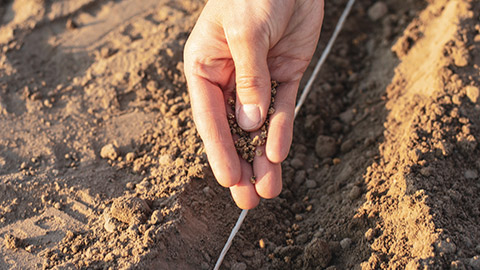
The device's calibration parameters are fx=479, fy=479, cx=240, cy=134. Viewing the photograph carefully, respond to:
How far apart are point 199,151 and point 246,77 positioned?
53cm

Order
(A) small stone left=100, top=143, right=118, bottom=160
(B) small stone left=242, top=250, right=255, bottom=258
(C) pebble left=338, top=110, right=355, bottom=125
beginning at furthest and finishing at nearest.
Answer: (C) pebble left=338, top=110, right=355, bottom=125 → (A) small stone left=100, top=143, right=118, bottom=160 → (B) small stone left=242, top=250, right=255, bottom=258

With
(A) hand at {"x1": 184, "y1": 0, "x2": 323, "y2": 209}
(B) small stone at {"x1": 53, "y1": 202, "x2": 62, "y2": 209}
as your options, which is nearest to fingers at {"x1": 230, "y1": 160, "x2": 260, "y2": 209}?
(A) hand at {"x1": 184, "y1": 0, "x2": 323, "y2": 209}

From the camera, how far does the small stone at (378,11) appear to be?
3.73 m

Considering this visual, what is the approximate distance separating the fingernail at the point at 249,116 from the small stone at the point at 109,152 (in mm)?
785

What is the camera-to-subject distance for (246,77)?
228 centimetres

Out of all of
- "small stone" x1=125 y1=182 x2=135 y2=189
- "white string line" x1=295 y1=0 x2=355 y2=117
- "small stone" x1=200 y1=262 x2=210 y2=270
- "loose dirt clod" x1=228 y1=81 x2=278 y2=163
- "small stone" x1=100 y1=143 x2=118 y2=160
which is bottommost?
"small stone" x1=200 y1=262 x2=210 y2=270

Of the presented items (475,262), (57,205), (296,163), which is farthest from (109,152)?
(475,262)

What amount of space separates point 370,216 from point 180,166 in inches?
39.4

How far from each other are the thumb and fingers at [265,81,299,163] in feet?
0.25

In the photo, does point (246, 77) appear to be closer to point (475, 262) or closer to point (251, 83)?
point (251, 83)

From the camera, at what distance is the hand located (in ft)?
7.24

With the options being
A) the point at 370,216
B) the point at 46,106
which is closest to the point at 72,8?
the point at 46,106

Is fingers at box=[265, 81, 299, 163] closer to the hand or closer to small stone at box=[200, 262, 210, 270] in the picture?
the hand

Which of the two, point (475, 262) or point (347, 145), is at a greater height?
point (475, 262)
